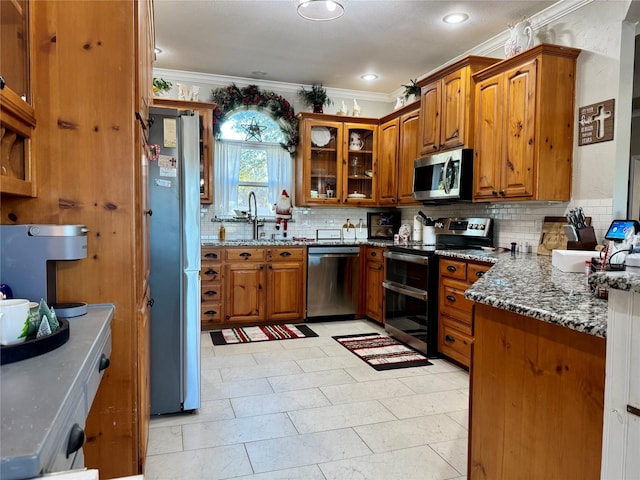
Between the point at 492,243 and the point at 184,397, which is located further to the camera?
the point at 492,243

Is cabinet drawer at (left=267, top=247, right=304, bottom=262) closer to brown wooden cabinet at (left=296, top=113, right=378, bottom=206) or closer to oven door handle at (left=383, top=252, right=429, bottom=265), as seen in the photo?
brown wooden cabinet at (left=296, top=113, right=378, bottom=206)

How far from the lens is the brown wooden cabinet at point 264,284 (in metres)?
4.58

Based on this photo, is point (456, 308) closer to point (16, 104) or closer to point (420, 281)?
point (420, 281)

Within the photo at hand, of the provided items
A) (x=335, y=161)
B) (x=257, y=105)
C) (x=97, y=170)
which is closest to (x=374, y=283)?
(x=335, y=161)

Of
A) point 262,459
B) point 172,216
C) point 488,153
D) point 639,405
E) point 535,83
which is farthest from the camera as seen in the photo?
point 488,153

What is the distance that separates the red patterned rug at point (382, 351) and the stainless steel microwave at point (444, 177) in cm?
142

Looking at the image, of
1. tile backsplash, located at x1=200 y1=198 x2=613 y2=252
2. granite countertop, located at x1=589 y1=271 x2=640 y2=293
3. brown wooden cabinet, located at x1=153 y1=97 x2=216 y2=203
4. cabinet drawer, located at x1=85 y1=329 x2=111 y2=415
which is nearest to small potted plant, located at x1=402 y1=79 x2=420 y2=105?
tile backsplash, located at x1=200 y1=198 x2=613 y2=252

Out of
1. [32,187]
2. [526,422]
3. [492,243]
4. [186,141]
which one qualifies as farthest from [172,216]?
[492,243]

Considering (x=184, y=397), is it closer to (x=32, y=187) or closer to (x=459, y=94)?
(x=32, y=187)

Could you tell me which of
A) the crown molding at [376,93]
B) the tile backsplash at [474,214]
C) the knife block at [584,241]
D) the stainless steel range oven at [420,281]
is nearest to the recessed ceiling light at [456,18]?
the crown molding at [376,93]

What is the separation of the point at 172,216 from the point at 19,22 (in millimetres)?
1207

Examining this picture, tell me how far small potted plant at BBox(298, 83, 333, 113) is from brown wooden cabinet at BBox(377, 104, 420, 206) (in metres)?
0.78

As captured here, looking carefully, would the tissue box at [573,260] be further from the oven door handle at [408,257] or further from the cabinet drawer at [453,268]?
the oven door handle at [408,257]

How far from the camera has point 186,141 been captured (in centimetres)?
250
